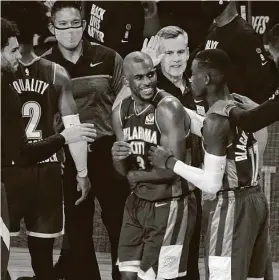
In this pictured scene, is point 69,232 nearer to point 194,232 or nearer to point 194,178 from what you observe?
point 194,232

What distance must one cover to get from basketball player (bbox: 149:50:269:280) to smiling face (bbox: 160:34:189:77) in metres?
0.69

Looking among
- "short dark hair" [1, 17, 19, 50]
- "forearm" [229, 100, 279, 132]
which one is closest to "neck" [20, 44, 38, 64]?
"short dark hair" [1, 17, 19, 50]

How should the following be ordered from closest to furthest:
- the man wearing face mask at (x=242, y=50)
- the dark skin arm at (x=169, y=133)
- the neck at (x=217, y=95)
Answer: the neck at (x=217, y=95)
the dark skin arm at (x=169, y=133)
the man wearing face mask at (x=242, y=50)

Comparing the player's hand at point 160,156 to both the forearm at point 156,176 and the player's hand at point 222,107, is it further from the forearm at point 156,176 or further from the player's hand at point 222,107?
the player's hand at point 222,107

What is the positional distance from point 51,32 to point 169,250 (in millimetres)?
1757

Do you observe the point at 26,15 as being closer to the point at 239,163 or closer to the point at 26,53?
the point at 26,53

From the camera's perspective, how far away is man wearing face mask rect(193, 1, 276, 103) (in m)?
5.33

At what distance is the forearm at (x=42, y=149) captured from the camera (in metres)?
4.84

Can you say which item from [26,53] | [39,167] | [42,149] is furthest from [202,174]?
[26,53]

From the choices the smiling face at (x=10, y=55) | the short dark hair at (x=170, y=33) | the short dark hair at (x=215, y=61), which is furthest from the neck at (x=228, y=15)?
the smiling face at (x=10, y=55)

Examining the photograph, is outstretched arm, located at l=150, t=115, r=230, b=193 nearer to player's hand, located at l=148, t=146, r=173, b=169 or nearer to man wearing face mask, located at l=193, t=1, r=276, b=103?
player's hand, located at l=148, t=146, r=173, b=169

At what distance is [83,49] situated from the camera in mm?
5441

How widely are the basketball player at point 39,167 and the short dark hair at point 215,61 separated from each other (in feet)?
3.26

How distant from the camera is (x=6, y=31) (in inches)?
185
